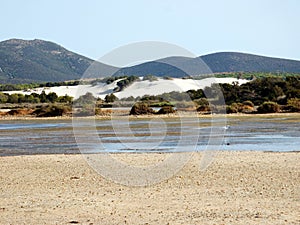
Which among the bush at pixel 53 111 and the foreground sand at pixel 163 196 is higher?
the bush at pixel 53 111

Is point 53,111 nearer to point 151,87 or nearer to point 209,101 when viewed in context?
point 151,87

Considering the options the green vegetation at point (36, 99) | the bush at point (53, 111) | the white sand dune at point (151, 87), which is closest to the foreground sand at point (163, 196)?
the bush at point (53, 111)

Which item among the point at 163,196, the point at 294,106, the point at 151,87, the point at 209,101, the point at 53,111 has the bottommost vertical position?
the point at 163,196

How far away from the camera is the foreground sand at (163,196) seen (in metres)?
11.8

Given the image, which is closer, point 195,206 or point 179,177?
point 195,206

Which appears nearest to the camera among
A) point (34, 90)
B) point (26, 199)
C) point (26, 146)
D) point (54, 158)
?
point (26, 199)

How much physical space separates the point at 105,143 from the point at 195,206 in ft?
59.7

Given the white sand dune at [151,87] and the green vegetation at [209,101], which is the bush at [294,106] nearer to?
the green vegetation at [209,101]

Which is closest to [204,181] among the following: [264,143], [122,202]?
[122,202]

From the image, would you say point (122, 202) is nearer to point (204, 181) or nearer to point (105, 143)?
point (204, 181)

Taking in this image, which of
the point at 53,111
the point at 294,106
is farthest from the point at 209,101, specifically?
the point at 53,111

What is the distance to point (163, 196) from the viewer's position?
14188 mm

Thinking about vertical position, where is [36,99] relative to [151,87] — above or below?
below

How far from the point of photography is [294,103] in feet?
217
